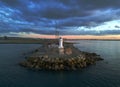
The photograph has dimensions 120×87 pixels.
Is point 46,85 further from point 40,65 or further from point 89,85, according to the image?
point 40,65

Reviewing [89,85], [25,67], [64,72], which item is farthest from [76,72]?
[25,67]

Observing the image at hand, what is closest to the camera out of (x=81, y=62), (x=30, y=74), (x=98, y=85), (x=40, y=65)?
(x=98, y=85)

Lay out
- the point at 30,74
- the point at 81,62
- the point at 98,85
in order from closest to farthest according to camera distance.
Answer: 1. the point at 98,85
2. the point at 30,74
3. the point at 81,62

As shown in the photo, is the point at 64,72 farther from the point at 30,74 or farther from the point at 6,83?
the point at 6,83

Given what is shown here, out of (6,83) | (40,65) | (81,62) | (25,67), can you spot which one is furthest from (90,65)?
(6,83)

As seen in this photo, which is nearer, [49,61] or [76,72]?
[76,72]

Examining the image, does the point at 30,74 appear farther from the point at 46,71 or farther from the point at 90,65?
the point at 90,65

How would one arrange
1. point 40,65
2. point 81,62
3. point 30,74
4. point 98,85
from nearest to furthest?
point 98,85
point 30,74
point 40,65
point 81,62

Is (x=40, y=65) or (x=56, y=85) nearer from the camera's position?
(x=56, y=85)
